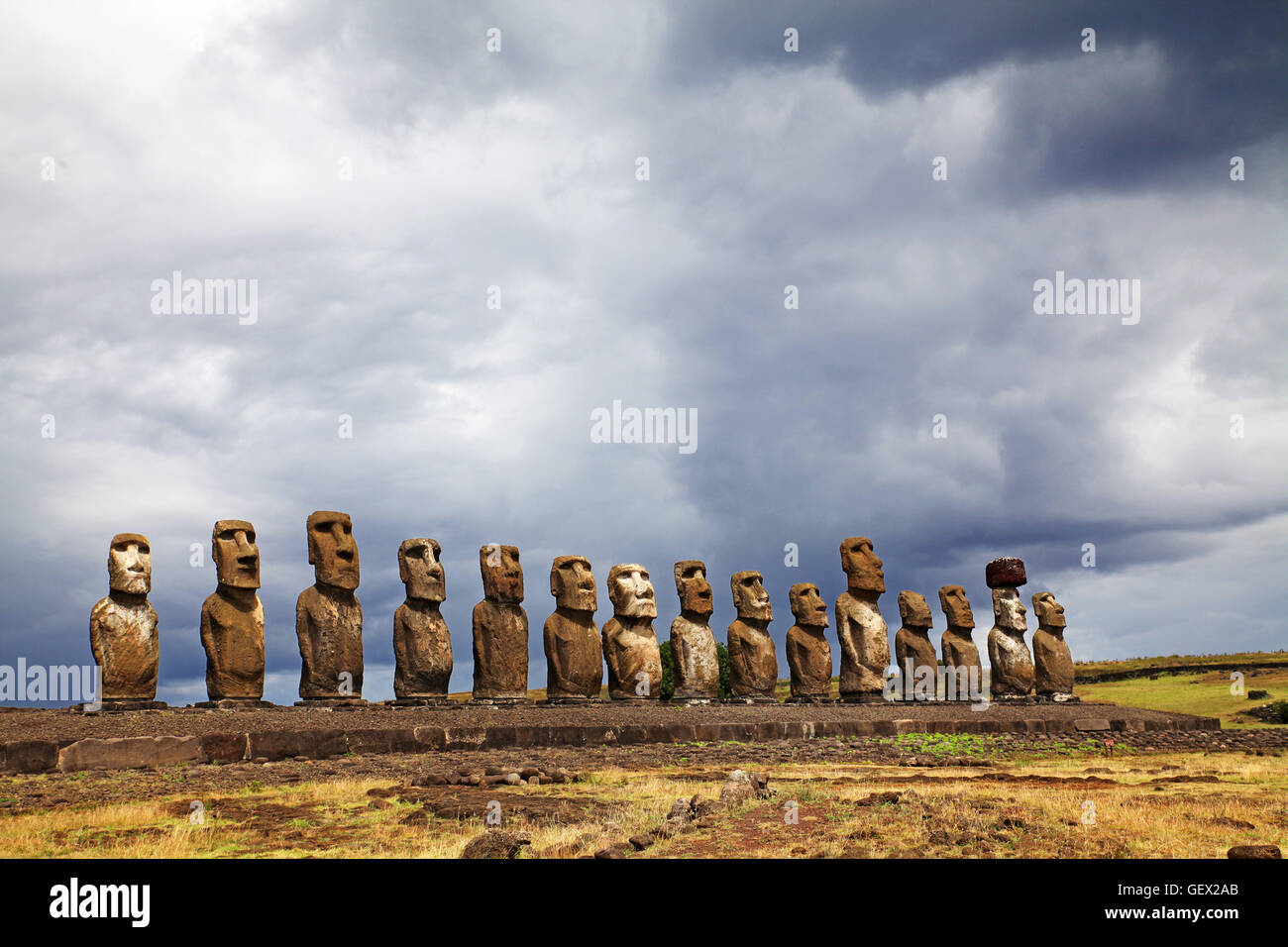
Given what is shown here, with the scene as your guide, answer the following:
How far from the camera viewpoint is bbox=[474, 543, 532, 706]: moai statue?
22.7 meters

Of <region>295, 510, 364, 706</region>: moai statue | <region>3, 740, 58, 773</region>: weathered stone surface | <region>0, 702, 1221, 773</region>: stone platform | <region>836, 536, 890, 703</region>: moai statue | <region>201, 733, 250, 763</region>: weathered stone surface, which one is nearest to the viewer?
<region>3, 740, 58, 773</region>: weathered stone surface

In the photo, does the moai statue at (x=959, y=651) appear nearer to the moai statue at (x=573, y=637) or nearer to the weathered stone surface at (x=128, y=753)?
the moai statue at (x=573, y=637)

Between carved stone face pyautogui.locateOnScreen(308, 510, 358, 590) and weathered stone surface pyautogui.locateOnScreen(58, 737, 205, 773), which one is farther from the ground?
carved stone face pyautogui.locateOnScreen(308, 510, 358, 590)

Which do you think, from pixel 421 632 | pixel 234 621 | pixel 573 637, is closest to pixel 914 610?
pixel 573 637

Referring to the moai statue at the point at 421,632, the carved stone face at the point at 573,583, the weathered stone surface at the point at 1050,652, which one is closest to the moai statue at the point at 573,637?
the carved stone face at the point at 573,583

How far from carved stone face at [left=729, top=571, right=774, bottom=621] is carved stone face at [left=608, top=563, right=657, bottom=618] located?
335 cm

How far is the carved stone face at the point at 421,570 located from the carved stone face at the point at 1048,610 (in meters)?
18.5

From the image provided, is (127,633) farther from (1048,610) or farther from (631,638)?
(1048,610)

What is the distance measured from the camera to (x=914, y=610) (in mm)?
30125

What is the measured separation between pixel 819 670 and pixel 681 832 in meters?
19.7

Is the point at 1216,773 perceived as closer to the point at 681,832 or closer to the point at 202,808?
the point at 681,832

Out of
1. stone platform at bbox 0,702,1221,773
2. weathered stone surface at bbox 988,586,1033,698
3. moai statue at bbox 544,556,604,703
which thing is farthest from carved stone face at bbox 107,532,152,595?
weathered stone surface at bbox 988,586,1033,698

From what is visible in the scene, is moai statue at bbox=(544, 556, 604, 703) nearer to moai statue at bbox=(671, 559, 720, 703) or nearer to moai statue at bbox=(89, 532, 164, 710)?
moai statue at bbox=(671, 559, 720, 703)
